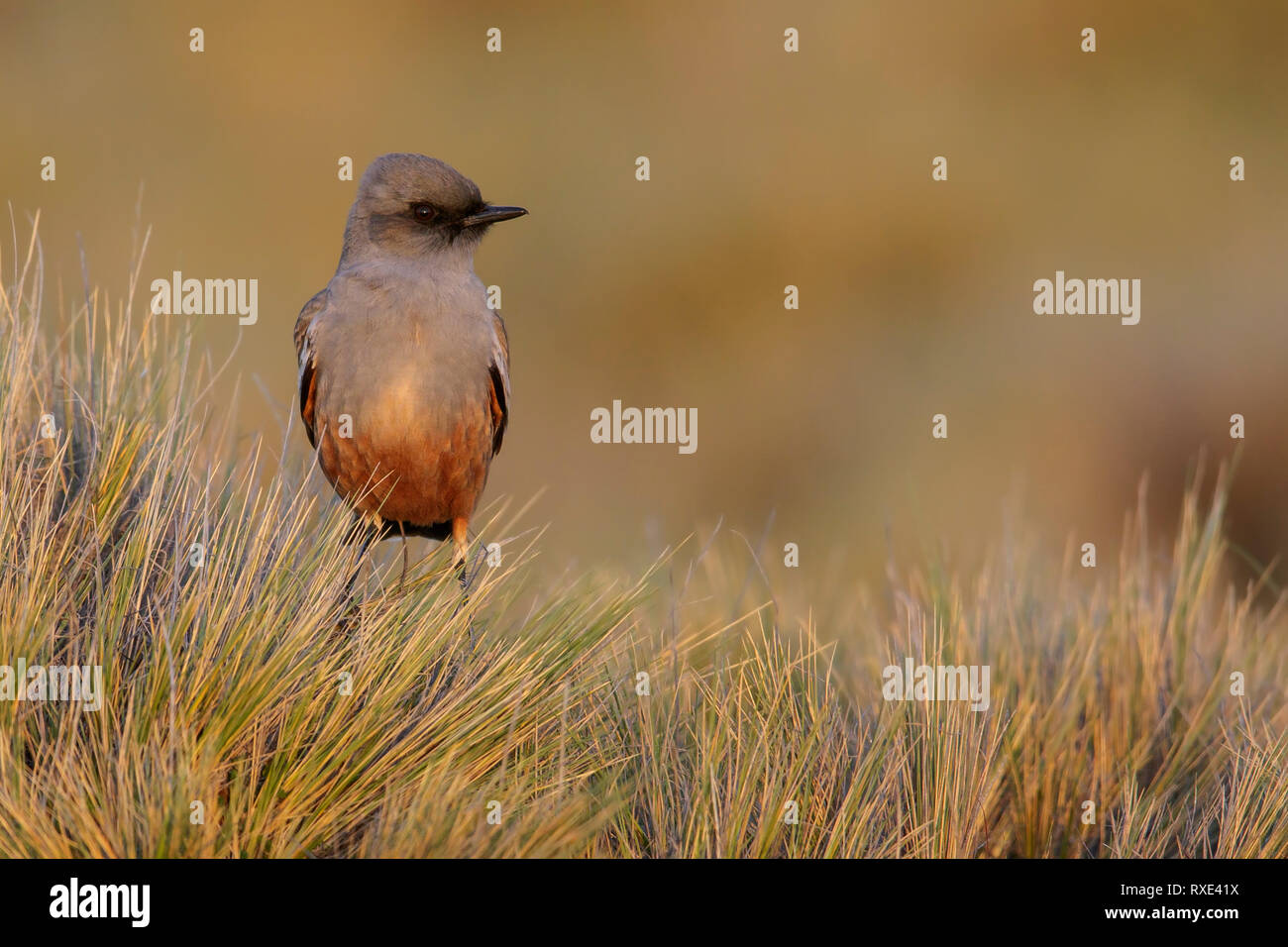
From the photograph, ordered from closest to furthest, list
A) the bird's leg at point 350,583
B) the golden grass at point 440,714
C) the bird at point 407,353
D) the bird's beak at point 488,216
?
the golden grass at point 440,714, the bird's leg at point 350,583, the bird at point 407,353, the bird's beak at point 488,216

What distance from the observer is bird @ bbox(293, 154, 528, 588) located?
551 cm

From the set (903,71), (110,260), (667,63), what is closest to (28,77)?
(110,260)

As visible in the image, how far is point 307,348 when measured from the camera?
570cm

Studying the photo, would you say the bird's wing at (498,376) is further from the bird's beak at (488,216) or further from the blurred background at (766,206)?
the blurred background at (766,206)

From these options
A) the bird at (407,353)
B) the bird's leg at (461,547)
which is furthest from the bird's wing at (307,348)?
the bird's leg at (461,547)

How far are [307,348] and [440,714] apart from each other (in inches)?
90.0

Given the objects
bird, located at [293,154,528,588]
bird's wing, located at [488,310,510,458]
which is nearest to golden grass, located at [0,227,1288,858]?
bird, located at [293,154,528,588]

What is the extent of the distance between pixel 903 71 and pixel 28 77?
1313 centimetres

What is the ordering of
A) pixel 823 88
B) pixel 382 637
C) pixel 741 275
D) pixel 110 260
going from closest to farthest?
1. pixel 382 637
2. pixel 110 260
3. pixel 741 275
4. pixel 823 88

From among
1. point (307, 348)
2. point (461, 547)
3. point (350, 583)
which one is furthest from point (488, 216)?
point (350, 583)

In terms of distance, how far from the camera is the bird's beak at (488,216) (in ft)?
18.6

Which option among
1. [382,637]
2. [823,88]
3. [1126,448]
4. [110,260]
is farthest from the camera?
[823,88]

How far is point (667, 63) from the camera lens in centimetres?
2134
